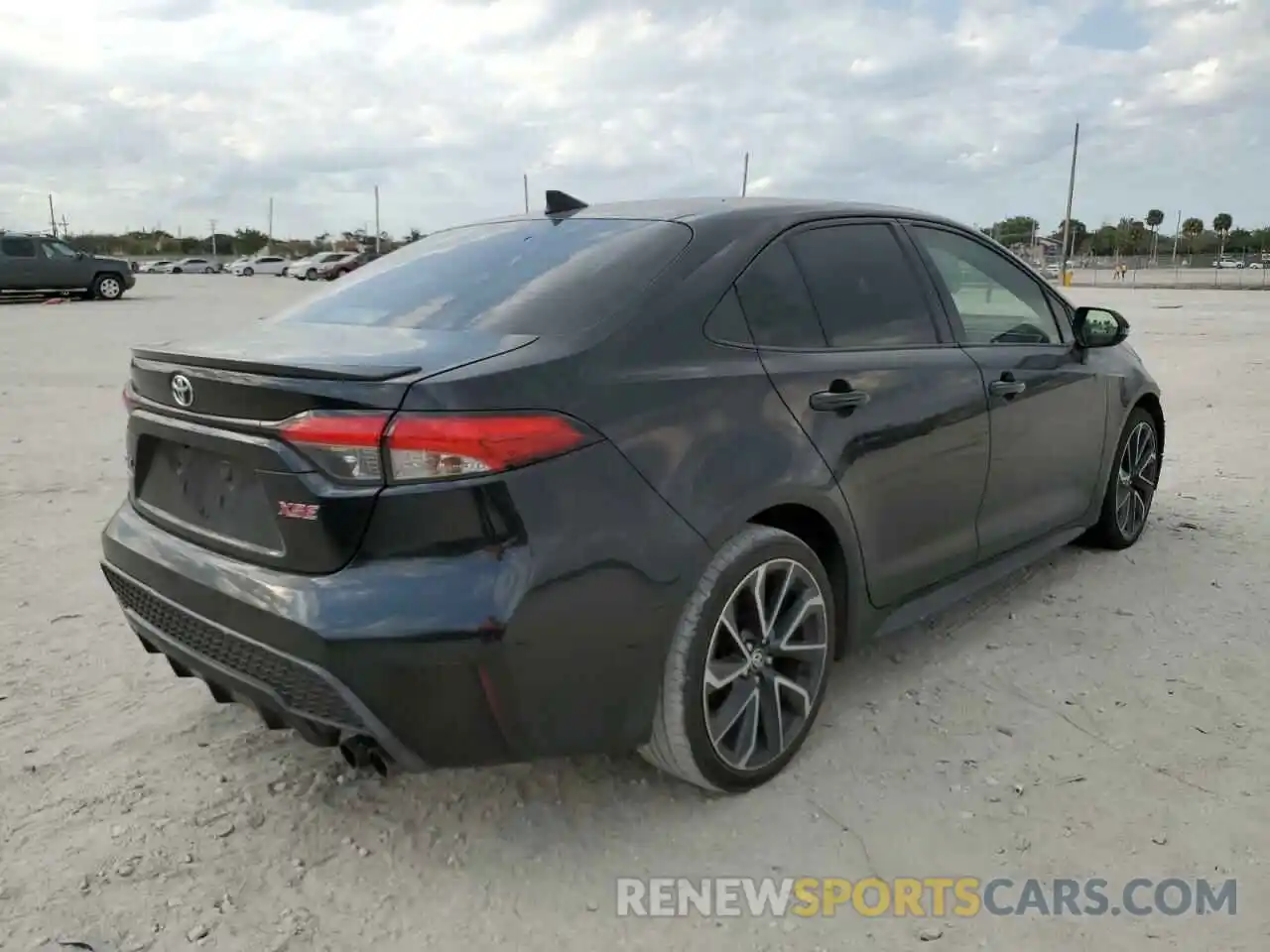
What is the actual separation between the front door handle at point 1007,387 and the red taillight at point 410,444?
2.07 m

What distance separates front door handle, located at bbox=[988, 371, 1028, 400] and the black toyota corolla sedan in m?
0.02

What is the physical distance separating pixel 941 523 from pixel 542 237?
1600 millimetres

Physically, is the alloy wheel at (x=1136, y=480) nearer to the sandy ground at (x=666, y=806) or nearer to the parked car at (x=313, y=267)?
the sandy ground at (x=666, y=806)

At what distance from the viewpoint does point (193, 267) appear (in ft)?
206

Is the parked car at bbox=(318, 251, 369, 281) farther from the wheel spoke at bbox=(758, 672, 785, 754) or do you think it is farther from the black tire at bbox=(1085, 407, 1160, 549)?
the wheel spoke at bbox=(758, 672, 785, 754)

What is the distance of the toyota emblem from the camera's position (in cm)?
250

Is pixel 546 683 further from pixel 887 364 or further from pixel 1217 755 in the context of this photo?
pixel 1217 755

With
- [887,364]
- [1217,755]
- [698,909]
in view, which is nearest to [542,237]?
[887,364]

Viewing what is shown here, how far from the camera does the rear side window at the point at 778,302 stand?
285 centimetres

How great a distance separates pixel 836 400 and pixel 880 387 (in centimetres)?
25

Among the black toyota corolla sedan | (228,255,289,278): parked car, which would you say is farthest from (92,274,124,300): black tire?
(228,255,289,278): parked car

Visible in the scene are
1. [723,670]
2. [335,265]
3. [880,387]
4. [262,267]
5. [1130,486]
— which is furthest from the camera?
A: [262,267]

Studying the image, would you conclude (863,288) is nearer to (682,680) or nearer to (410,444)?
(682,680)

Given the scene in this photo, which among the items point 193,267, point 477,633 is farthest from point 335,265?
point 477,633
